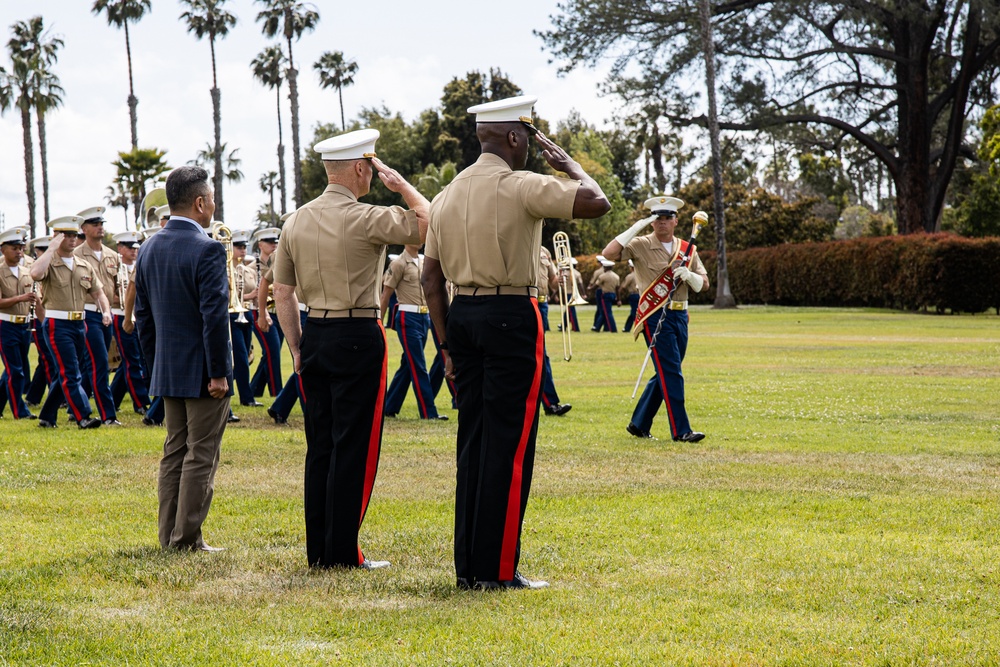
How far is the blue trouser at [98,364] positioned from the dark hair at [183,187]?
22.3ft

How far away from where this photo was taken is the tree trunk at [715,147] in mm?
43188

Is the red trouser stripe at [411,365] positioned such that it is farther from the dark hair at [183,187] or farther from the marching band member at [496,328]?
the marching band member at [496,328]

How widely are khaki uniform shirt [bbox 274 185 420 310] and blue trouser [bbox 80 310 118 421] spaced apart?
7.43 m

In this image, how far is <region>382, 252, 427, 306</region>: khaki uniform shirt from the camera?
12906 millimetres

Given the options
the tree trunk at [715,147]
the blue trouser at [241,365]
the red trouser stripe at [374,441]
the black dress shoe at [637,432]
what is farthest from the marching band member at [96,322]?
the tree trunk at [715,147]

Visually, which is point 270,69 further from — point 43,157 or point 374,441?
point 374,441

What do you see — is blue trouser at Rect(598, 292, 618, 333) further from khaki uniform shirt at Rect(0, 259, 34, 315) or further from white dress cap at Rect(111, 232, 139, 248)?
khaki uniform shirt at Rect(0, 259, 34, 315)

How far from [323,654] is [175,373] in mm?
2413

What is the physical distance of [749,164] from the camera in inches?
2077

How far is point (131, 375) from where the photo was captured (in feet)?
47.2

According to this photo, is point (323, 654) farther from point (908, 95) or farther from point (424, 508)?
point (908, 95)

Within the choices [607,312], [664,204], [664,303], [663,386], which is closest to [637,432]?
[663,386]

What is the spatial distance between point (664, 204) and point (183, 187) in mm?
5808

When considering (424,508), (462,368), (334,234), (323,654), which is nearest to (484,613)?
(323,654)
